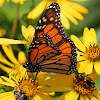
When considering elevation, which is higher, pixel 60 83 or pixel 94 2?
pixel 94 2

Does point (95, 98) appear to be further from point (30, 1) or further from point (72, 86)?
point (30, 1)

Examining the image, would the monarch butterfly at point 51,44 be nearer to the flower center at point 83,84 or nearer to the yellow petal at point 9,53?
the flower center at point 83,84

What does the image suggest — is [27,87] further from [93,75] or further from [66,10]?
[66,10]

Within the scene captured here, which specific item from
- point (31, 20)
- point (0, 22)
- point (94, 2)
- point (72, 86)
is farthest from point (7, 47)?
point (94, 2)

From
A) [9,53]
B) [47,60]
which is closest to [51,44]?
[47,60]

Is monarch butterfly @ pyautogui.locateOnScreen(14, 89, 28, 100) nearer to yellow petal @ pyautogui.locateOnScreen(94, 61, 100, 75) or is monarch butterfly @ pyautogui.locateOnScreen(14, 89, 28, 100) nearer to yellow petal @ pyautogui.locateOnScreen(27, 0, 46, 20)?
yellow petal @ pyautogui.locateOnScreen(94, 61, 100, 75)

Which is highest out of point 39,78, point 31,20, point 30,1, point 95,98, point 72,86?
point 30,1
